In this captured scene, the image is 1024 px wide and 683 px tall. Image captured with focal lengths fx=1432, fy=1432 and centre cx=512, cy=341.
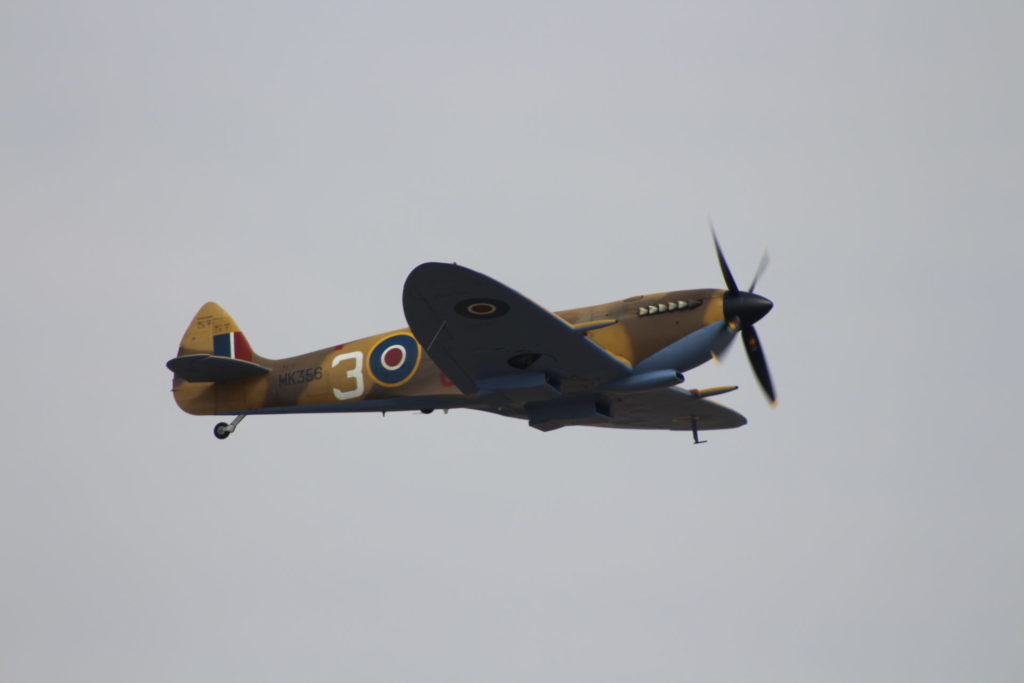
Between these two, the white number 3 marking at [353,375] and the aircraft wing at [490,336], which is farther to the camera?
the white number 3 marking at [353,375]

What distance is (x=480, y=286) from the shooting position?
20.6m

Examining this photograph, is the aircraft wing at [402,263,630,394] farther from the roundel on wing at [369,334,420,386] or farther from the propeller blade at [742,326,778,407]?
the propeller blade at [742,326,778,407]

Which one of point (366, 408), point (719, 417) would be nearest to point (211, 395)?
point (366, 408)

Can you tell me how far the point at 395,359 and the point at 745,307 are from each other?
19.3 ft

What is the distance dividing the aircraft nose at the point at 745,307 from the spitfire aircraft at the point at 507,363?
0.02 m

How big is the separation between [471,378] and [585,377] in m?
1.82

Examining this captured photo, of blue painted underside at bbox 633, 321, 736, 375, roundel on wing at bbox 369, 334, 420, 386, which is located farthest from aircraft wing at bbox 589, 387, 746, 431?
roundel on wing at bbox 369, 334, 420, 386

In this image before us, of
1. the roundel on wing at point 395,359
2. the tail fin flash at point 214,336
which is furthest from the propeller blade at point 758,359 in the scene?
the tail fin flash at point 214,336

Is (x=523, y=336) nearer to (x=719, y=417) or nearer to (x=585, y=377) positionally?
(x=585, y=377)

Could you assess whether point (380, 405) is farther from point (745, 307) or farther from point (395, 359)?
point (745, 307)

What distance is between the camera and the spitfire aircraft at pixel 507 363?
69.8 ft

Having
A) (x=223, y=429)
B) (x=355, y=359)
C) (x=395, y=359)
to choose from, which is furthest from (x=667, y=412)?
(x=223, y=429)

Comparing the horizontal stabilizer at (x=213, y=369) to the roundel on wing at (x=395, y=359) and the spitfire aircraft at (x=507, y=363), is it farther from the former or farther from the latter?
the roundel on wing at (x=395, y=359)

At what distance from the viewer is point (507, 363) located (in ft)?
73.7
